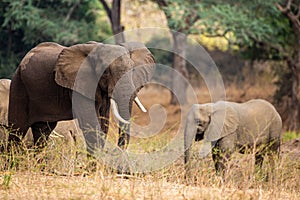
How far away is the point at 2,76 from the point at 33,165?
1293 centimetres

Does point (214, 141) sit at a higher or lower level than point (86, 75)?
lower

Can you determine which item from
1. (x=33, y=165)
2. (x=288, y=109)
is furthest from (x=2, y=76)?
(x=33, y=165)

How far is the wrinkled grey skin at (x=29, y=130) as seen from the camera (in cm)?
1008

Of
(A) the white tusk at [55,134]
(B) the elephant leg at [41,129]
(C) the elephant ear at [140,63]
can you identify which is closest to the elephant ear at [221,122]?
(A) the white tusk at [55,134]

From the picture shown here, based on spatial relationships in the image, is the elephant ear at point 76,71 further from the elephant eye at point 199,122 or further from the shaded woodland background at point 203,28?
the shaded woodland background at point 203,28

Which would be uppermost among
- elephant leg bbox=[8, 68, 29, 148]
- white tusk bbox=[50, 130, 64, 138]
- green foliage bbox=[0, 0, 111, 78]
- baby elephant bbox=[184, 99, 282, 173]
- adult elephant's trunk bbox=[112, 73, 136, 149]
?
adult elephant's trunk bbox=[112, 73, 136, 149]

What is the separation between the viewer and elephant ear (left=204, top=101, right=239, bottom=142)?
445 inches

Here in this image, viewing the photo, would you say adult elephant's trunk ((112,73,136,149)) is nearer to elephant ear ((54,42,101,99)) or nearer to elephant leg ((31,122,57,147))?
elephant ear ((54,42,101,99))

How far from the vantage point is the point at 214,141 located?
11.4 meters

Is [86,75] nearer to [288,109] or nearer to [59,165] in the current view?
[59,165]

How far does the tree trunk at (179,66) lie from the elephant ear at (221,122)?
10387 mm

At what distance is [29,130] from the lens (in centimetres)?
1024

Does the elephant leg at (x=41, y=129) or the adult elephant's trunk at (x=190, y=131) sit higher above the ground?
the elephant leg at (x=41, y=129)

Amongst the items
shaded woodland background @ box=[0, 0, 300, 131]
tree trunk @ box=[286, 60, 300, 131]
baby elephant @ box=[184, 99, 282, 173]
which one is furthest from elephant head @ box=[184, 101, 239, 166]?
tree trunk @ box=[286, 60, 300, 131]
